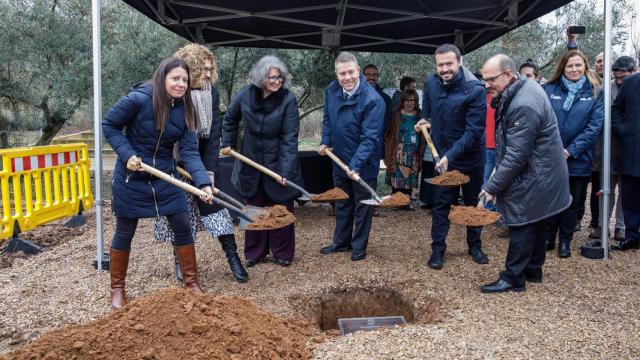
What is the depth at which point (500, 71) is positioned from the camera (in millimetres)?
3701

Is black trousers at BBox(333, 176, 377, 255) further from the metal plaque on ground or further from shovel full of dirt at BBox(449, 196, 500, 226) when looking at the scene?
the metal plaque on ground

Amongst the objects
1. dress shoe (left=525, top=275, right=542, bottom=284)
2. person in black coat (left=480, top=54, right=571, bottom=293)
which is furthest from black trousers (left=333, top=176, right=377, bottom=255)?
dress shoe (left=525, top=275, right=542, bottom=284)

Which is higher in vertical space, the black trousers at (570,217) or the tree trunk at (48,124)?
the tree trunk at (48,124)

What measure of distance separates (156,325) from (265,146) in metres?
2.04

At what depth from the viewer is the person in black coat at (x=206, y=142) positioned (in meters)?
3.83

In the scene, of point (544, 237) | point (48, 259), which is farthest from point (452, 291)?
point (48, 259)

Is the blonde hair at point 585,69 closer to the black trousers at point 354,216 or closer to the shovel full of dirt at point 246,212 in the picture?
the black trousers at point 354,216

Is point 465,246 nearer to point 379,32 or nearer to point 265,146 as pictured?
point 265,146

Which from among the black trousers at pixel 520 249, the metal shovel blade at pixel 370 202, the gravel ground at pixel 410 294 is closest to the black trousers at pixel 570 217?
the gravel ground at pixel 410 294

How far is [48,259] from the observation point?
5074 mm

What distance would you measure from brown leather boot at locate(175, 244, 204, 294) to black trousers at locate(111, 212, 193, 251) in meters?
0.05

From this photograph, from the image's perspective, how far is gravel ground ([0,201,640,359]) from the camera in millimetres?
3053

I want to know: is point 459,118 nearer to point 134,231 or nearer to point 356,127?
point 356,127

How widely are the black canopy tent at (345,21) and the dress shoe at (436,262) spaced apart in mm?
3331
